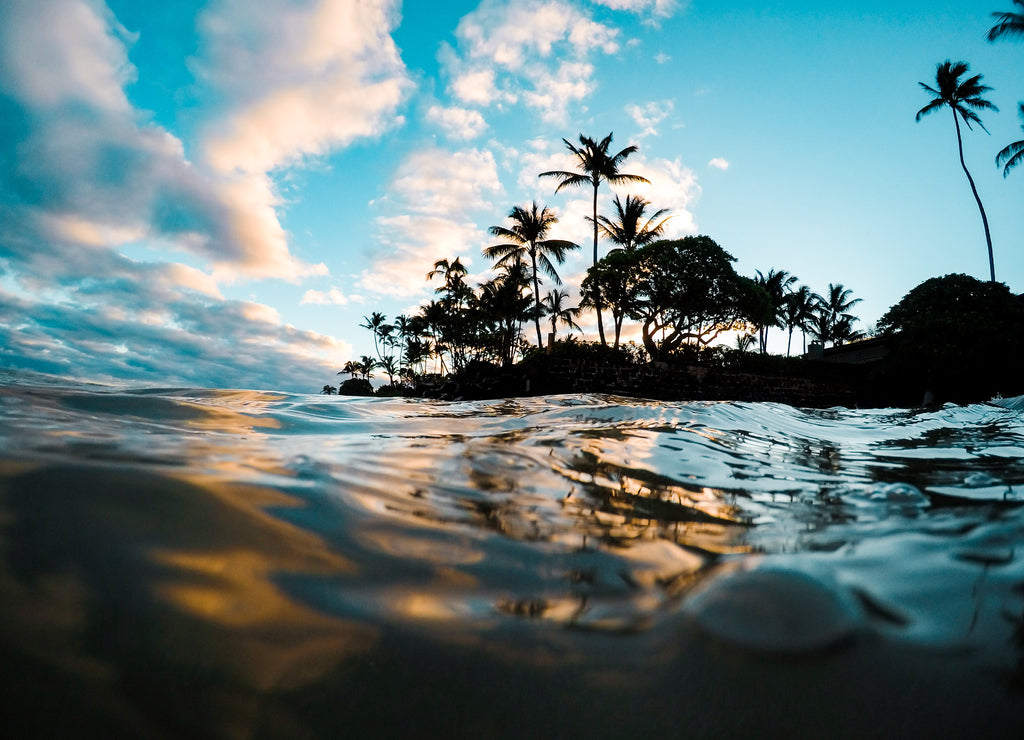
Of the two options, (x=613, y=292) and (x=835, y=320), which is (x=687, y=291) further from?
(x=835, y=320)

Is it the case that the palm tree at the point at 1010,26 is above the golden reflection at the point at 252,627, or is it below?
above

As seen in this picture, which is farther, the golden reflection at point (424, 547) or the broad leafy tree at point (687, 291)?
the broad leafy tree at point (687, 291)

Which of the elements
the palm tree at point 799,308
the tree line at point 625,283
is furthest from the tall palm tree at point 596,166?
the palm tree at point 799,308

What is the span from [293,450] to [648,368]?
1425 cm

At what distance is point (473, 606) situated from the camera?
0.73m

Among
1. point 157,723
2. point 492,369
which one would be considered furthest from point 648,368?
point 157,723

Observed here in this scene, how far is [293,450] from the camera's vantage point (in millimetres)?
1773

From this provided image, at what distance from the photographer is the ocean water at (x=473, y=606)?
0.52 meters

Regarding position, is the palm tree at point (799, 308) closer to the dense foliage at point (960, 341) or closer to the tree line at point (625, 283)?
the tree line at point (625, 283)

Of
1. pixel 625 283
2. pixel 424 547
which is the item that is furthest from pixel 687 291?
pixel 424 547

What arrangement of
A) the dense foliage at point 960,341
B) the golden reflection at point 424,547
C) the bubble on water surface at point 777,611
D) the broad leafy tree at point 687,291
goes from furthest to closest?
Answer: the broad leafy tree at point 687,291, the dense foliage at point 960,341, the golden reflection at point 424,547, the bubble on water surface at point 777,611

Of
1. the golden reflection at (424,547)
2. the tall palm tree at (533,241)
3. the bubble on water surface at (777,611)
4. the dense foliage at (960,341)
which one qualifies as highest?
the tall palm tree at (533,241)

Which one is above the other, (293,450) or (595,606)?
(293,450)

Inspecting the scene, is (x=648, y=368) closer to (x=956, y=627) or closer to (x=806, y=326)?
(x=956, y=627)
